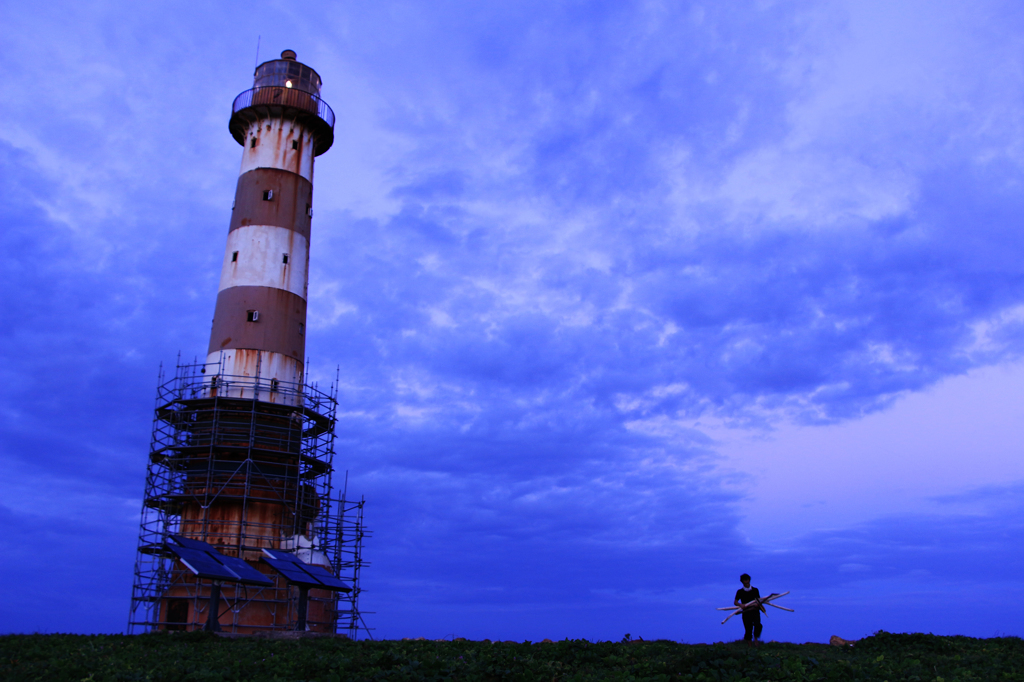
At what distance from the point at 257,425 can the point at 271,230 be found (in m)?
10.7

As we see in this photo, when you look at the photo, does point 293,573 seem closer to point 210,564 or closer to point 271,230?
point 210,564

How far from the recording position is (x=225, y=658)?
18.3m

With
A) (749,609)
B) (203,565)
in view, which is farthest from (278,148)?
(749,609)

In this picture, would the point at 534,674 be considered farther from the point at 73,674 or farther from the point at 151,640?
the point at 151,640

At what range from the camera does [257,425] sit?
128 feet

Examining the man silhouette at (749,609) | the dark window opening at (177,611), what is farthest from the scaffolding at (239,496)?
the man silhouette at (749,609)

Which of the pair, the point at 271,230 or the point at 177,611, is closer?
the point at 177,611

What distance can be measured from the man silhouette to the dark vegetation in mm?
473

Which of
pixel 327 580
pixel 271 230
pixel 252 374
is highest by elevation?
pixel 271 230

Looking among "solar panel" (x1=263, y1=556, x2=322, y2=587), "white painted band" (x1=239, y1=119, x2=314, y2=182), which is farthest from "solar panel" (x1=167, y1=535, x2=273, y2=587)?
"white painted band" (x1=239, y1=119, x2=314, y2=182)

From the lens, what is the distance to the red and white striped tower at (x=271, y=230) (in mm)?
40406

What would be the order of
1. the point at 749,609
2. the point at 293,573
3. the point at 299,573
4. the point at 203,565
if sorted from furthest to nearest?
the point at 299,573, the point at 293,573, the point at 203,565, the point at 749,609

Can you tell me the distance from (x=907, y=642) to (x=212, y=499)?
94.9ft

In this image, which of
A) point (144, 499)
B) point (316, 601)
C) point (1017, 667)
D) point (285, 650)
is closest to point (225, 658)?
point (285, 650)
